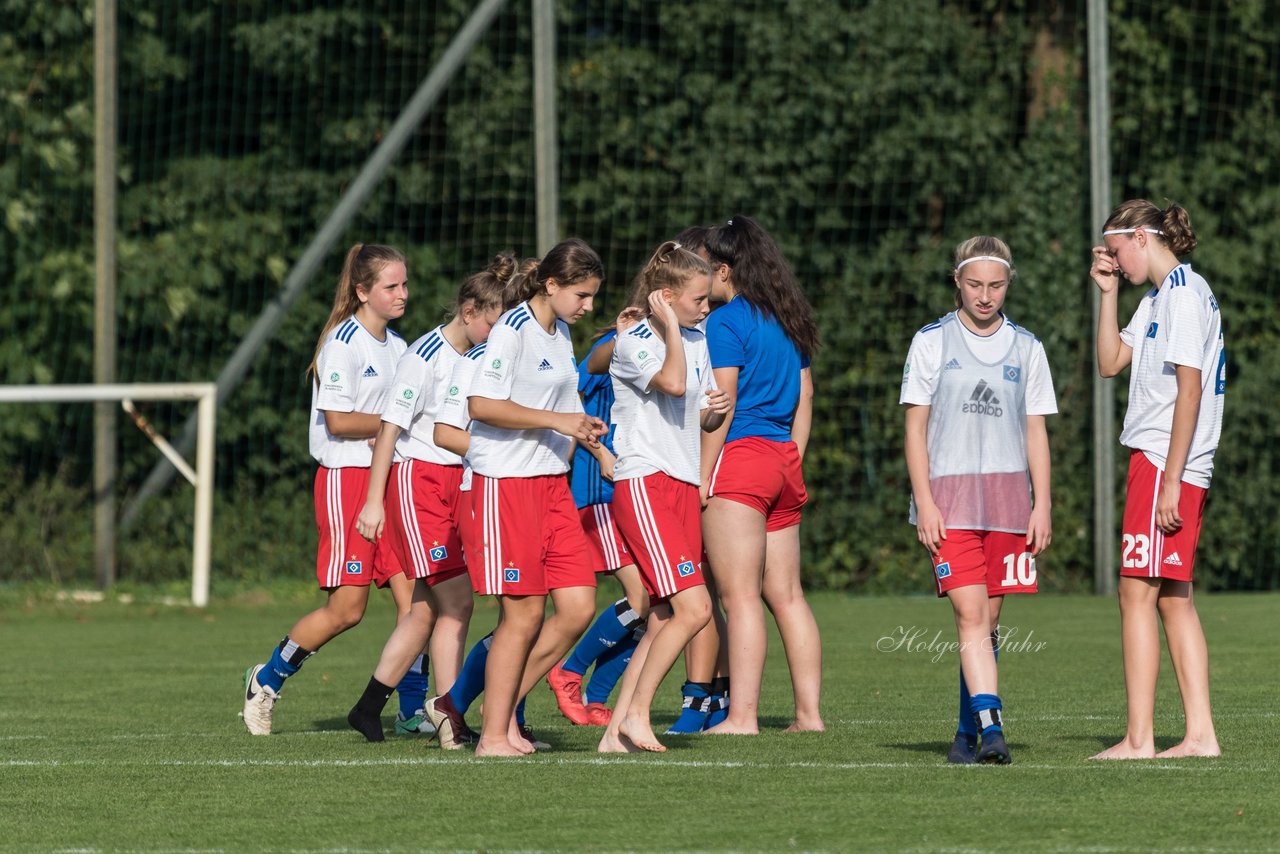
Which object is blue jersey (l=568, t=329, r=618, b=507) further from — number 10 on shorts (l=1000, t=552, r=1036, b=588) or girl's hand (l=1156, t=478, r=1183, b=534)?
girl's hand (l=1156, t=478, r=1183, b=534)

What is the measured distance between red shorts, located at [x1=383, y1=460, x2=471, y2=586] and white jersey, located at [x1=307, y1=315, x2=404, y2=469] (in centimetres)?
21

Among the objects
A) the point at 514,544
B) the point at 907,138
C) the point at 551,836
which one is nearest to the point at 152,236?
the point at 907,138

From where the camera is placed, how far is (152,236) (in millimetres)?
17500

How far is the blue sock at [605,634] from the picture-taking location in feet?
25.6

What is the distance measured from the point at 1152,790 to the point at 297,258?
13.3 metres

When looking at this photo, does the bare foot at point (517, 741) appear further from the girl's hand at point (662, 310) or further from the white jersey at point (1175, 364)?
the white jersey at point (1175, 364)

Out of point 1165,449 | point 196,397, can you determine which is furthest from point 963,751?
point 196,397

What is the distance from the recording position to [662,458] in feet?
21.5

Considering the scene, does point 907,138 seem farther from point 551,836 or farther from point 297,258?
point 551,836

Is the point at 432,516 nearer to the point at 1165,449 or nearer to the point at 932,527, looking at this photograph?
Answer: the point at 932,527

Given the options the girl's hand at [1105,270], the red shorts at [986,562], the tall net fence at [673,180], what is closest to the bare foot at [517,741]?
the red shorts at [986,562]

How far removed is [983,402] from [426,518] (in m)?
2.23

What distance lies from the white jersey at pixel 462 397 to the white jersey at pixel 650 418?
506 mm

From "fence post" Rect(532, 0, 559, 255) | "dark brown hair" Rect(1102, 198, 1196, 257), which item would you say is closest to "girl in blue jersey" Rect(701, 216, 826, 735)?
"dark brown hair" Rect(1102, 198, 1196, 257)
